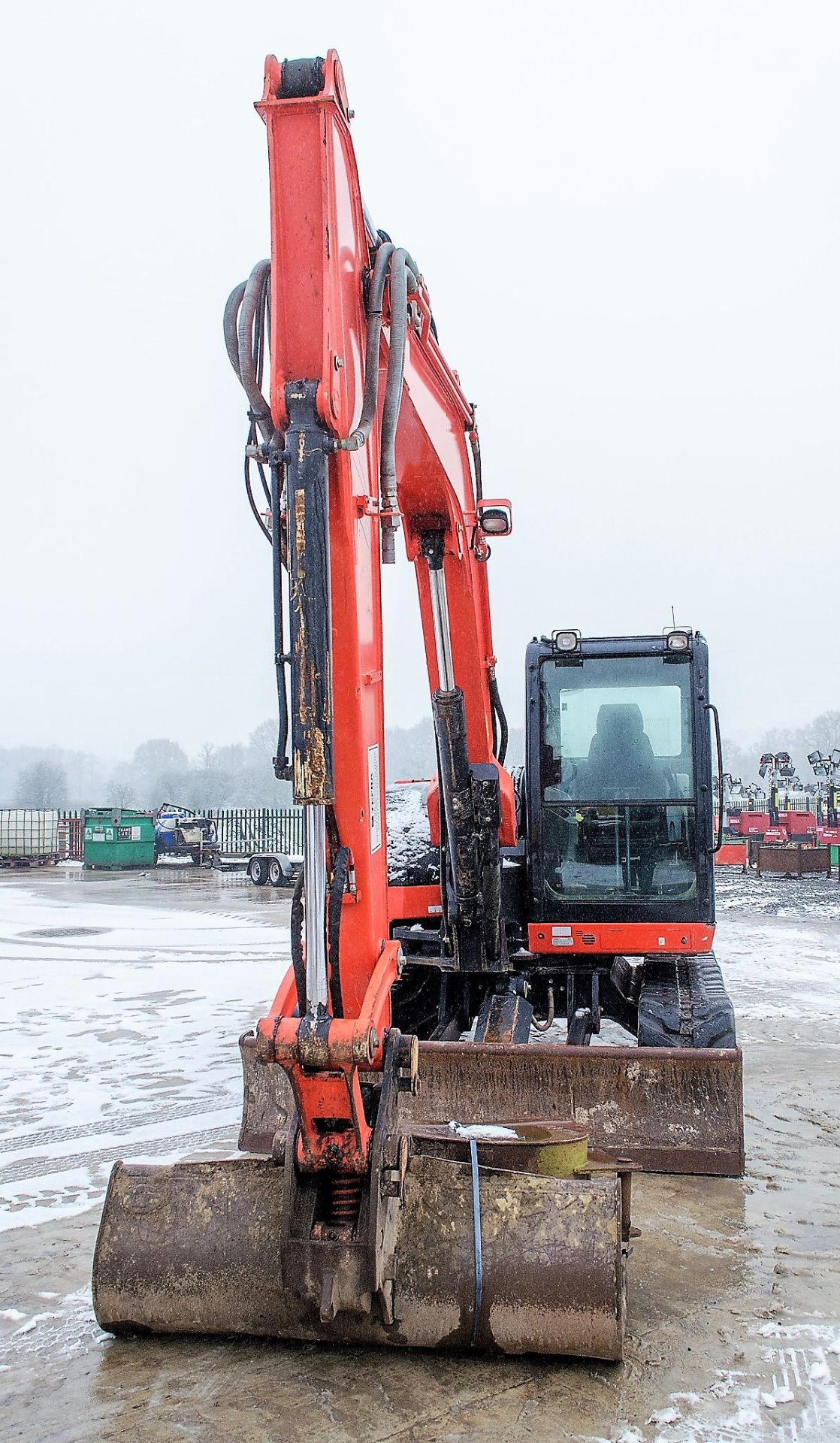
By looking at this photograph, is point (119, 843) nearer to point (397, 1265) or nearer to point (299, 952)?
point (397, 1265)

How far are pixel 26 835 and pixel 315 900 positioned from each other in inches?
1144

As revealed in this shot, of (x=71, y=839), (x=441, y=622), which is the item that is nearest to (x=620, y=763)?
(x=441, y=622)

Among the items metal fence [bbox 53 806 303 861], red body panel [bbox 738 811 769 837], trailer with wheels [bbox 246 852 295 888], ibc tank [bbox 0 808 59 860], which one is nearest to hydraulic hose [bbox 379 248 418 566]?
trailer with wheels [bbox 246 852 295 888]

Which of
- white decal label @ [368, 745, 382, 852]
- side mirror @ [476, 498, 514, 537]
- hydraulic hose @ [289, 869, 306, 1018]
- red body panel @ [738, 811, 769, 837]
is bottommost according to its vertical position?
red body panel @ [738, 811, 769, 837]

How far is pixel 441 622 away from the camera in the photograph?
5445 millimetres

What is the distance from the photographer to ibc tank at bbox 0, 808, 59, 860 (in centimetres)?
3003

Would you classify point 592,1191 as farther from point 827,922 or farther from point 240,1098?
point 827,922

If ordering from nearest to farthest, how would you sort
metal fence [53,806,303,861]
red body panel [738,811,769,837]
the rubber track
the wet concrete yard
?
1. the wet concrete yard
2. the rubber track
3. red body panel [738,811,769,837]
4. metal fence [53,806,303,861]

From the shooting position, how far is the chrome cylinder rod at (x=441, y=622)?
5.43 meters

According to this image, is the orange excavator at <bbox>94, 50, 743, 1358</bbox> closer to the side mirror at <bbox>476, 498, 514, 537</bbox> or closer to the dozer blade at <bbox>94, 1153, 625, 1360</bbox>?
the dozer blade at <bbox>94, 1153, 625, 1360</bbox>

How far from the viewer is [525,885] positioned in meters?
6.63

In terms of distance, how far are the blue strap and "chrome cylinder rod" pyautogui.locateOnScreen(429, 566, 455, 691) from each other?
246 centimetres

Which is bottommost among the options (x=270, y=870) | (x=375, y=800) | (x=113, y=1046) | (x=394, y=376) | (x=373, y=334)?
(x=113, y=1046)

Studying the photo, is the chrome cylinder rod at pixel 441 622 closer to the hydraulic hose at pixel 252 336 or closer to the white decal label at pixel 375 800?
the white decal label at pixel 375 800
